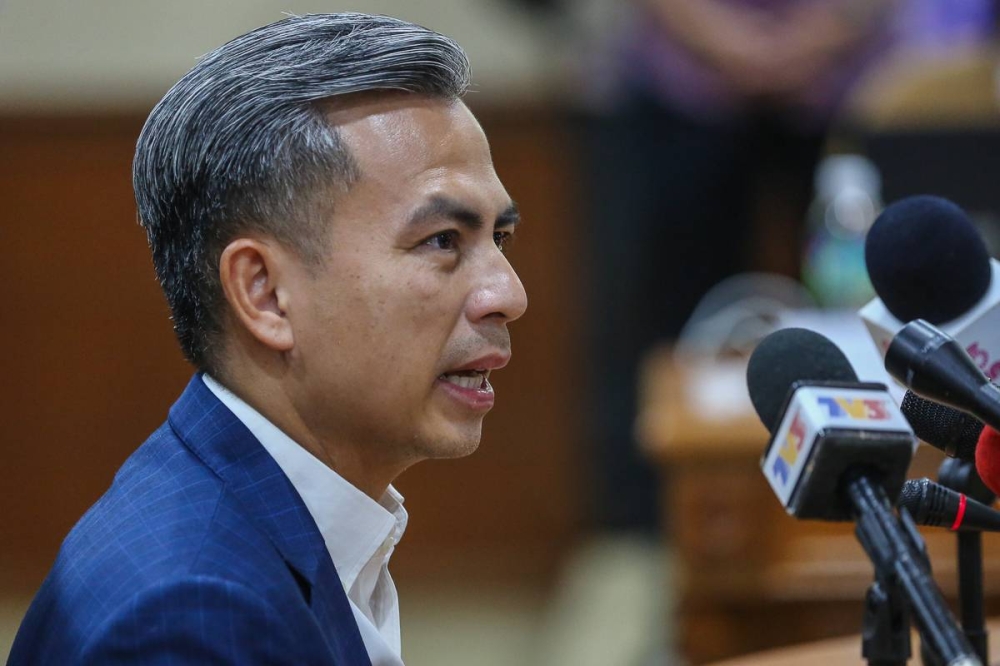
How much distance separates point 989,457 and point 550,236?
3.55 metres

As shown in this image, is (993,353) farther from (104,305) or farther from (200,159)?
(104,305)

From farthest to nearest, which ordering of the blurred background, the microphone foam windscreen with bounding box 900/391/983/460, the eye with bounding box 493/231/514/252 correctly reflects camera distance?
the blurred background
the eye with bounding box 493/231/514/252
the microphone foam windscreen with bounding box 900/391/983/460

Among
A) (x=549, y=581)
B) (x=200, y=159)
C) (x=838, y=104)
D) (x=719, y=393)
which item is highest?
(x=838, y=104)

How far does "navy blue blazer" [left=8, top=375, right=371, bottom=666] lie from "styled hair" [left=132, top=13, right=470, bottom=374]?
0.17 meters

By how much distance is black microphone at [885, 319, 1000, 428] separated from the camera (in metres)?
1.11

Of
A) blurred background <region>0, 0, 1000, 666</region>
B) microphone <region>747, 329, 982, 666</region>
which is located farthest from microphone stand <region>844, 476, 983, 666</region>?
blurred background <region>0, 0, 1000, 666</region>

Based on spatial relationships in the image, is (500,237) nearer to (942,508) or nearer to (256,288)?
(256,288)

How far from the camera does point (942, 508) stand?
4.36 feet

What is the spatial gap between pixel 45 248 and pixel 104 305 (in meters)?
0.28

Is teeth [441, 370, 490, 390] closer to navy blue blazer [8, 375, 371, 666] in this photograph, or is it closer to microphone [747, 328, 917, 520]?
navy blue blazer [8, 375, 371, 666]

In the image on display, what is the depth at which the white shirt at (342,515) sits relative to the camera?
1.42 metres

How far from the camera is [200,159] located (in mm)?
1419

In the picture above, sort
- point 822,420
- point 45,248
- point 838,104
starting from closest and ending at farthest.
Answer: point 822,420
point 838,104
point 45,248

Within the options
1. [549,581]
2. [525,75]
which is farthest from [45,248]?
[549,581]
